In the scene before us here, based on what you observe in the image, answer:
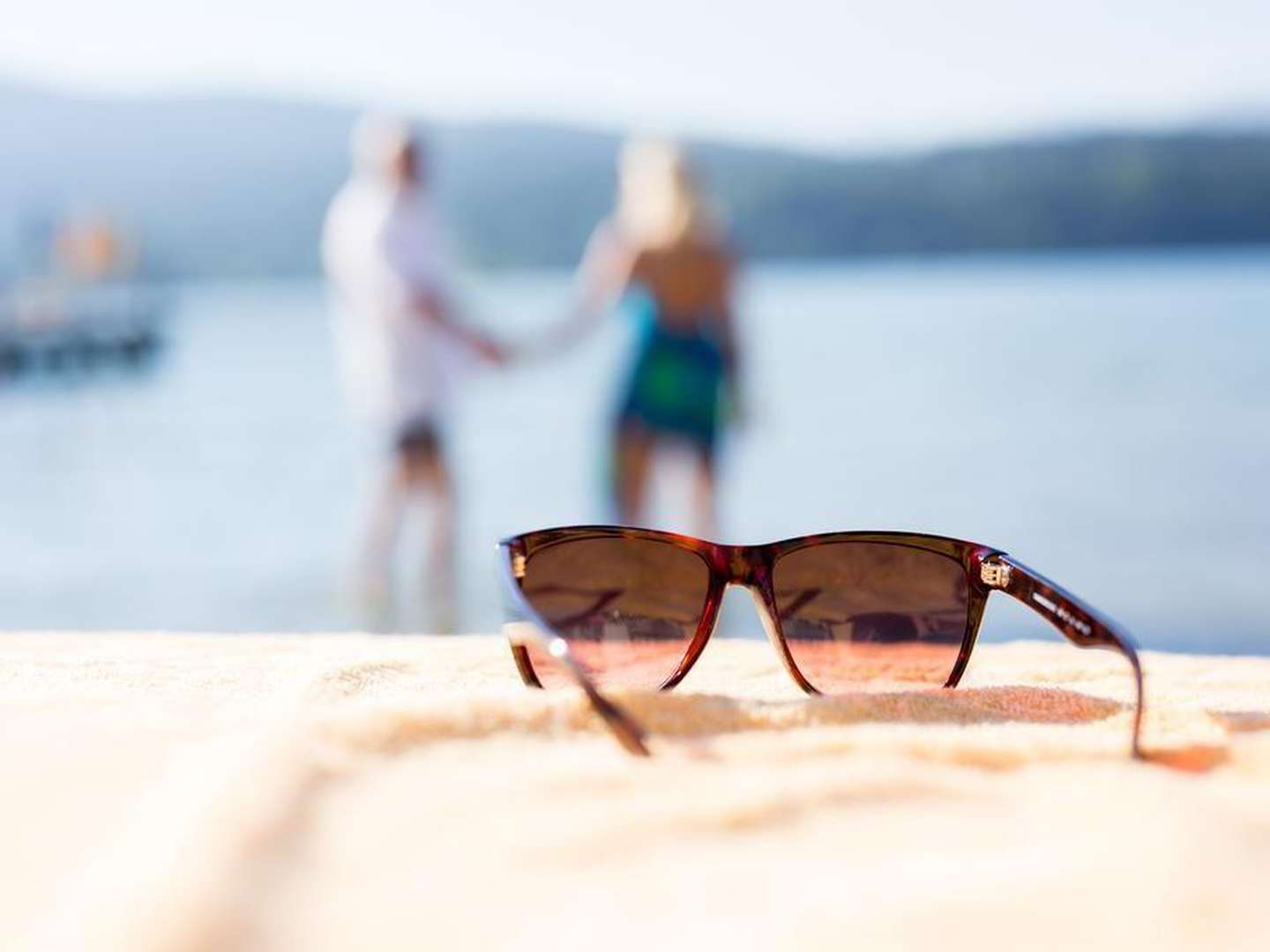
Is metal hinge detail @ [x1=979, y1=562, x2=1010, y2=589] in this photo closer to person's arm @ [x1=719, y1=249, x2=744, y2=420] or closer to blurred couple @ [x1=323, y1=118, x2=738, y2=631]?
blurred couple @ [x1=323, y1=118, x2=738, y2=631]

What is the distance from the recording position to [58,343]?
22.8 meters

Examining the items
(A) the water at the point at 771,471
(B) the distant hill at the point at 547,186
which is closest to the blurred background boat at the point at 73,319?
(A) the water at the point at 771,471

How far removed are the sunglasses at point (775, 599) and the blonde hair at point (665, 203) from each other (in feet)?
12.4

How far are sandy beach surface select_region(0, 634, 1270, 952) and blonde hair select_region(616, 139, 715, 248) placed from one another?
13.1ft

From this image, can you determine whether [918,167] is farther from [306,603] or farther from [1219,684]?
[1219,684]

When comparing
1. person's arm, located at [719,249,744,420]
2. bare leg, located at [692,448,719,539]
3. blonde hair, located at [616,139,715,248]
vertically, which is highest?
blonde hair, located at [616,139,715,248]

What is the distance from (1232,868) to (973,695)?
1.10ft

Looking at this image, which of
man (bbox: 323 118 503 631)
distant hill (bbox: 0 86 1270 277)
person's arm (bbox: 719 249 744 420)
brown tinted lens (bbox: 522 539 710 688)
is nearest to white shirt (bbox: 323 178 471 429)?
man (bbox: 323 118 503 631)

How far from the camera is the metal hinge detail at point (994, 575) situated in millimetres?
987

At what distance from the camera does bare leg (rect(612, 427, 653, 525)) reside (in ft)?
15.9

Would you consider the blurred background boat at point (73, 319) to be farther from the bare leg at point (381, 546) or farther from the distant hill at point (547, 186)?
the bare leg at point (381, 546)

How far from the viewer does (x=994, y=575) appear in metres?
1.00

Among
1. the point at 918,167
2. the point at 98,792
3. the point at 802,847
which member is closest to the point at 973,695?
the point at 802,847

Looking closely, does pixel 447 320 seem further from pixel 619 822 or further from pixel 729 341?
pixel 619 822
